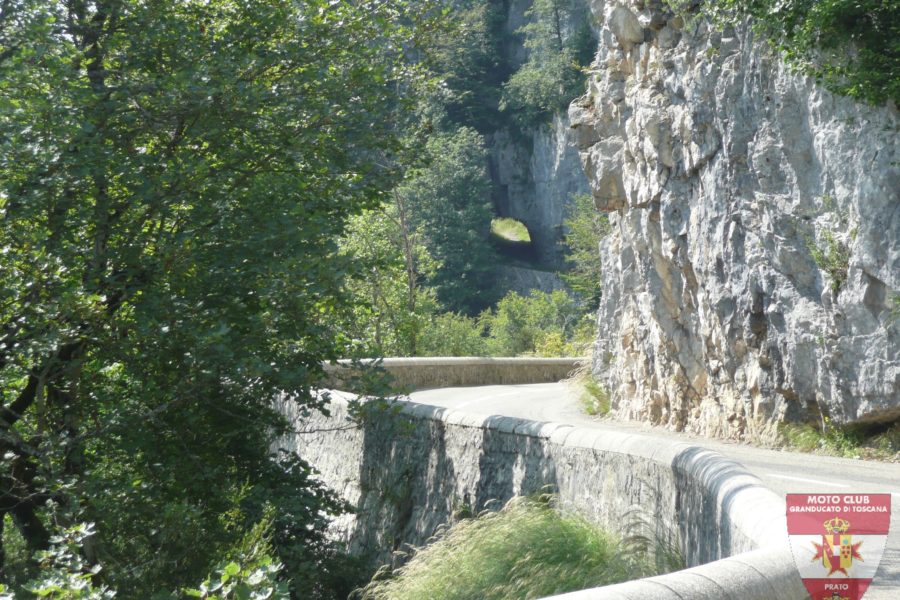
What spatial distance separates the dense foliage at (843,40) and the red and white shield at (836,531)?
33.7 feet

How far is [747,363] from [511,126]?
1971 inches

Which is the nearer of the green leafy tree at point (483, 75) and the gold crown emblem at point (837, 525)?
the gold crown emblem at point (837, 525)

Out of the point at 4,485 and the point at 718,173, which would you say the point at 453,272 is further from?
the point at 4,485

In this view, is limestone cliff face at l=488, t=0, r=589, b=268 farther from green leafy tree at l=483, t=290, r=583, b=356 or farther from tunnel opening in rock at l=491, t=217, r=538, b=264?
green leafy tree at l=483, t=290, r=583, b=356

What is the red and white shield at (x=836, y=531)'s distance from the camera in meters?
3.02

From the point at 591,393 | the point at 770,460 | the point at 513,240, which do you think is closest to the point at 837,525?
the point at 770,460

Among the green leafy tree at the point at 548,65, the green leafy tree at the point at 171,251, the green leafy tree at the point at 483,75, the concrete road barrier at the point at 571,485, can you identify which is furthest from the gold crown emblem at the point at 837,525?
the green leafy tree at the point at 483,75

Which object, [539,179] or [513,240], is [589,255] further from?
[513,240]

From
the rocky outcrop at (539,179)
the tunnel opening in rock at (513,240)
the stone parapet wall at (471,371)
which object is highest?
the rocky outcrop at (539,179)

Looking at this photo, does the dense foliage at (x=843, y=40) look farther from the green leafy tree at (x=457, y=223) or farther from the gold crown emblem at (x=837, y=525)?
the green leafy tree at (x=457, y=223)

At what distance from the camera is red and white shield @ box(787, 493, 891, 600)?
119 inches

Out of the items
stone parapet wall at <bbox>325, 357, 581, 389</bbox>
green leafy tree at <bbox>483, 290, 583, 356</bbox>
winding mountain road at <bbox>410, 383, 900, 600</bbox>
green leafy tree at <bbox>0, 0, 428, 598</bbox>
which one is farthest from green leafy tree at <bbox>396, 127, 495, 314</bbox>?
green leafy tree at <bbox>0, 0, 428, 598</bbox>

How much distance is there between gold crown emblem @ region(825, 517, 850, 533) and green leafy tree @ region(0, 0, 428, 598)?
6330 millimetres

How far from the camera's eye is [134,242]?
9562 millimetres
